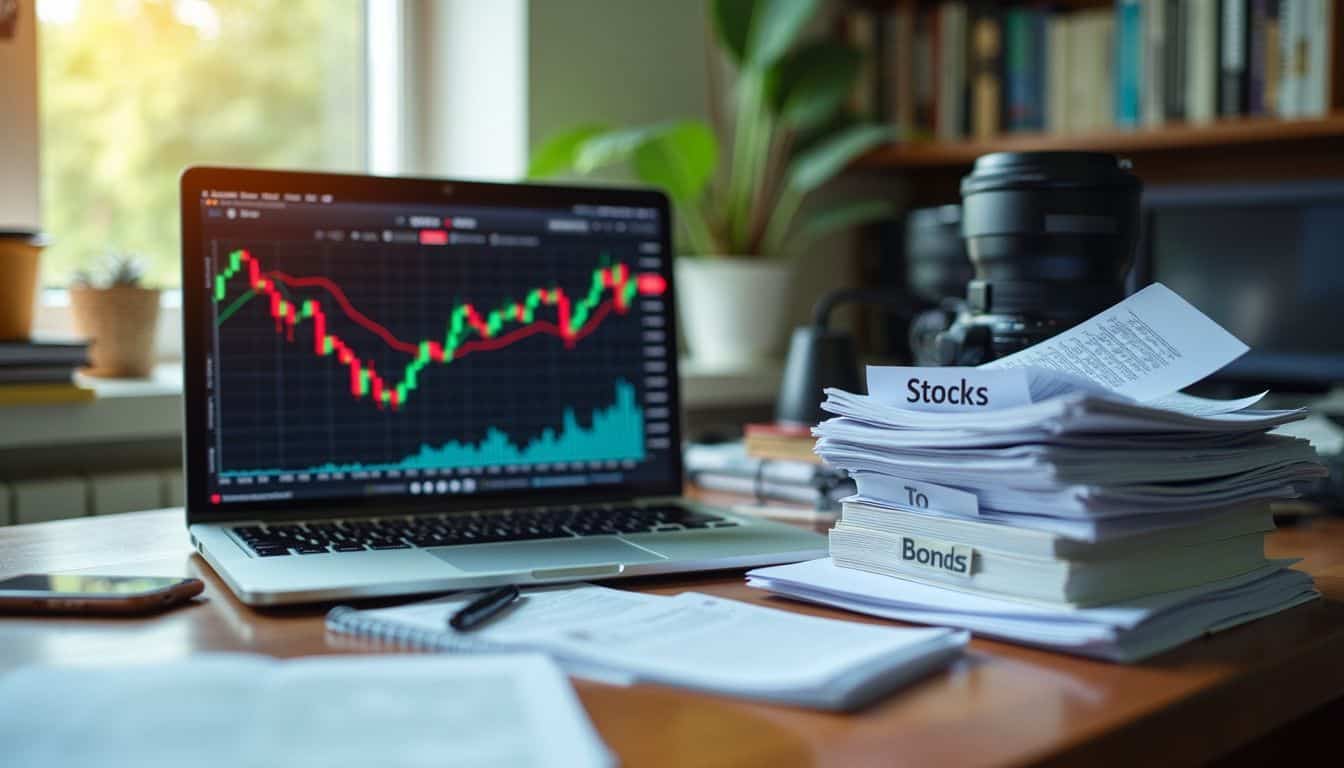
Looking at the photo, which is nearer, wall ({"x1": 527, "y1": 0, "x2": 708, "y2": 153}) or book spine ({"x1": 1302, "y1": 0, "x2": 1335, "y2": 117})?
book spine ({"x1": 1302, "y1": 0, "x2": 1335, "y2": 117})

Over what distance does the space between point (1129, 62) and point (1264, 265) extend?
475 millimetres

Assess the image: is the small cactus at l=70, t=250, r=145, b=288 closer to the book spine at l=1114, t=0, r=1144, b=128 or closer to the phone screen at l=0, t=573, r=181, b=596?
the phone screen at l=0, t=573, r=181, b=596

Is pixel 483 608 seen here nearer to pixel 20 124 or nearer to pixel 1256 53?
pixel 20 124

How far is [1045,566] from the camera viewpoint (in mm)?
727

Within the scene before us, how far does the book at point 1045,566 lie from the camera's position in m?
0.72

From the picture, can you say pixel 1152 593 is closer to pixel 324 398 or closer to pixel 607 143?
pixel 324 398

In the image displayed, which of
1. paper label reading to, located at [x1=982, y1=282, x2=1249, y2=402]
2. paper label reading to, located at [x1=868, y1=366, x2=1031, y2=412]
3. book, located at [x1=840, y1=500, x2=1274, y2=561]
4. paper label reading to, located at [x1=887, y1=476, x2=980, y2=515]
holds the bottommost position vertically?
book, located at [x1=840, y1=500, x2=1274, y2=561]

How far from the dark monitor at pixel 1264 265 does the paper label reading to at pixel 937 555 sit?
4.00 ft

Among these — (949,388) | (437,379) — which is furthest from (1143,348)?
(437,379)

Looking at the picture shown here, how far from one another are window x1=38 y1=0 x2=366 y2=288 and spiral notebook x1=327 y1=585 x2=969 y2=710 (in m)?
1.36

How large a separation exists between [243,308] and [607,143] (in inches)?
39.6

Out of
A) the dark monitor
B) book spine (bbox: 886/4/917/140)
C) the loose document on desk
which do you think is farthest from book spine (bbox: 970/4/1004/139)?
the loose document on desk

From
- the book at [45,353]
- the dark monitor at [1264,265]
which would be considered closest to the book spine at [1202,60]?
the dark monitor at [1264,265]

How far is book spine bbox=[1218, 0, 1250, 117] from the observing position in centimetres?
208
